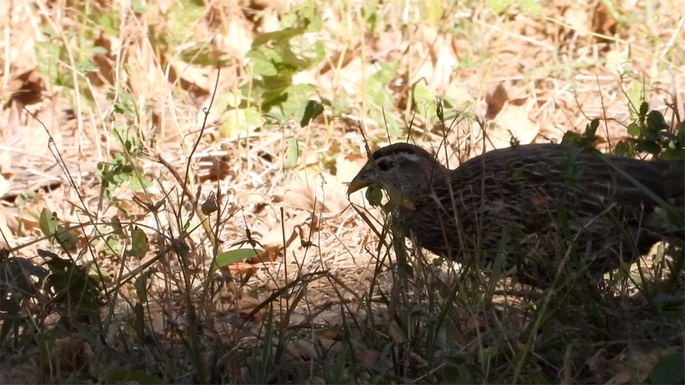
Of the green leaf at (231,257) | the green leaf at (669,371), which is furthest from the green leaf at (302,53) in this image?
the green leaf at (669,371)

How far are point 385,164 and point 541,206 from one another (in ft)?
4.87

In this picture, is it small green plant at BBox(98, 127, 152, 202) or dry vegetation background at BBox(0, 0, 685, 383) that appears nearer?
small green plant at BBox(98, 127, 152, 202)

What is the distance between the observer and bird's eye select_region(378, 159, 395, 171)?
600 centimetres

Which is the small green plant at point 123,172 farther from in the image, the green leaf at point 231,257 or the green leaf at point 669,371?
the green leaf at point 669,371

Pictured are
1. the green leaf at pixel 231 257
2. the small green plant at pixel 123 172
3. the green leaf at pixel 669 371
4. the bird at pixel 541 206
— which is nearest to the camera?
the green leaf at pixel 669 371

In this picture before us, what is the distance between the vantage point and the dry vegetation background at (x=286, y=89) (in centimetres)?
689

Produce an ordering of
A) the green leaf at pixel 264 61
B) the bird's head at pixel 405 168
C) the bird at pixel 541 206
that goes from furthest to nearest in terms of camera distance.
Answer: the green leaf at pixel 264 61, the bird's head at pixel 405 168, the bird at pixel 541 206

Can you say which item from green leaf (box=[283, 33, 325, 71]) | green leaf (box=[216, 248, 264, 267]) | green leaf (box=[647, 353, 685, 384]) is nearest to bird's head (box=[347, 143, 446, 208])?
green leaf (box=[216, 248, 264, 267])

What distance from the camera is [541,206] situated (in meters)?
4.71

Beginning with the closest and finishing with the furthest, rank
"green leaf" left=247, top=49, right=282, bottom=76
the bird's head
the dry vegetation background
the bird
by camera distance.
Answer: the bird, the bird's head, the dry vegetation background, "green leaf" left=247, top=49, right=282, bottom=76

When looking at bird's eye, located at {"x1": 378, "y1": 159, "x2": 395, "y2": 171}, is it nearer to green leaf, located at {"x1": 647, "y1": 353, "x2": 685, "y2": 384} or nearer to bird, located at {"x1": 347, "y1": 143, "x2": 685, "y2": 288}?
bird, located at {"x1": 347, "y1": 143, "x2": 685, "y2": 288}

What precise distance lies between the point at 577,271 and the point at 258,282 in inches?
77.0

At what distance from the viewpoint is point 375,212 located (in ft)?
21.5

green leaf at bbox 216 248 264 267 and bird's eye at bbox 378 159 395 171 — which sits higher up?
bird's eye at bbox 378 159 395 171
